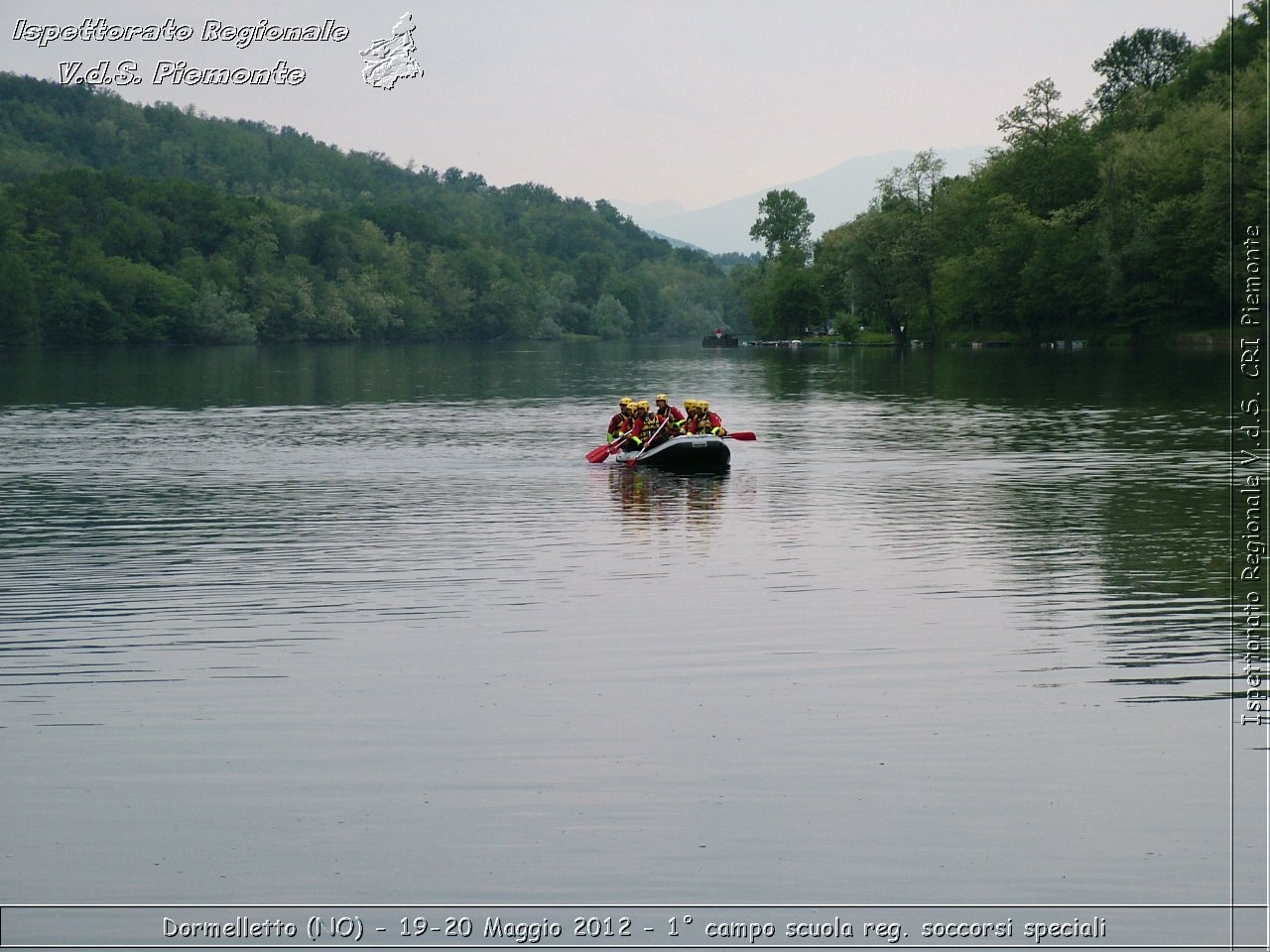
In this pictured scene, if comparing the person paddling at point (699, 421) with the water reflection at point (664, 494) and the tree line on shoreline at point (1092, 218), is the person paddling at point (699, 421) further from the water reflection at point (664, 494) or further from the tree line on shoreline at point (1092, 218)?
the tree line on shoreline at point (1092, 218)

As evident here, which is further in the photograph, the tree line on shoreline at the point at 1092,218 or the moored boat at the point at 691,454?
the tree line on shoreline at the point at 1092,218

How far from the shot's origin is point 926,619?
55.6 ft

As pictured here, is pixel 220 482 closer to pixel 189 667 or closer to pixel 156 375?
pixel 189 667

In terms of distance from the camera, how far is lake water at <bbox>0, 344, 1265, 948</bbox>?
9.63 metres

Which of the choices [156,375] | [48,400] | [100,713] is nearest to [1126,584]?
[100,713]

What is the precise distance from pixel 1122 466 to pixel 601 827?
26179 millimetres

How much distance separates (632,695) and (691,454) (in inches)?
832

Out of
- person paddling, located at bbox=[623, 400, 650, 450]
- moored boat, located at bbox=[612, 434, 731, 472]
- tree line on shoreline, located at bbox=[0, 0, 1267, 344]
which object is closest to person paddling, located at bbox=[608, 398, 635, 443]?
person paddling, located at bbox=[623, 400, 650, 450]

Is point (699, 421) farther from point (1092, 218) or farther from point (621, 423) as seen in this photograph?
point (1092, 218)

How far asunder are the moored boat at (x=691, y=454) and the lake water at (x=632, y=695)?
1436 mm

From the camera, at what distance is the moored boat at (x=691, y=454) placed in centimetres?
3428

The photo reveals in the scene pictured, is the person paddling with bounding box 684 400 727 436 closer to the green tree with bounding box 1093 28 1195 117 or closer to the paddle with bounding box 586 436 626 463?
the paddle with bounding box 586 436 626 463

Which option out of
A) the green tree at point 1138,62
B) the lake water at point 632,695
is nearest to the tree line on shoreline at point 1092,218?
the green tree at point 1138,62

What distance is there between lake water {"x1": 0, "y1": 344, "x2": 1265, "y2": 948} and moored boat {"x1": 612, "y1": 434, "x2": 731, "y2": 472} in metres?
1.44
